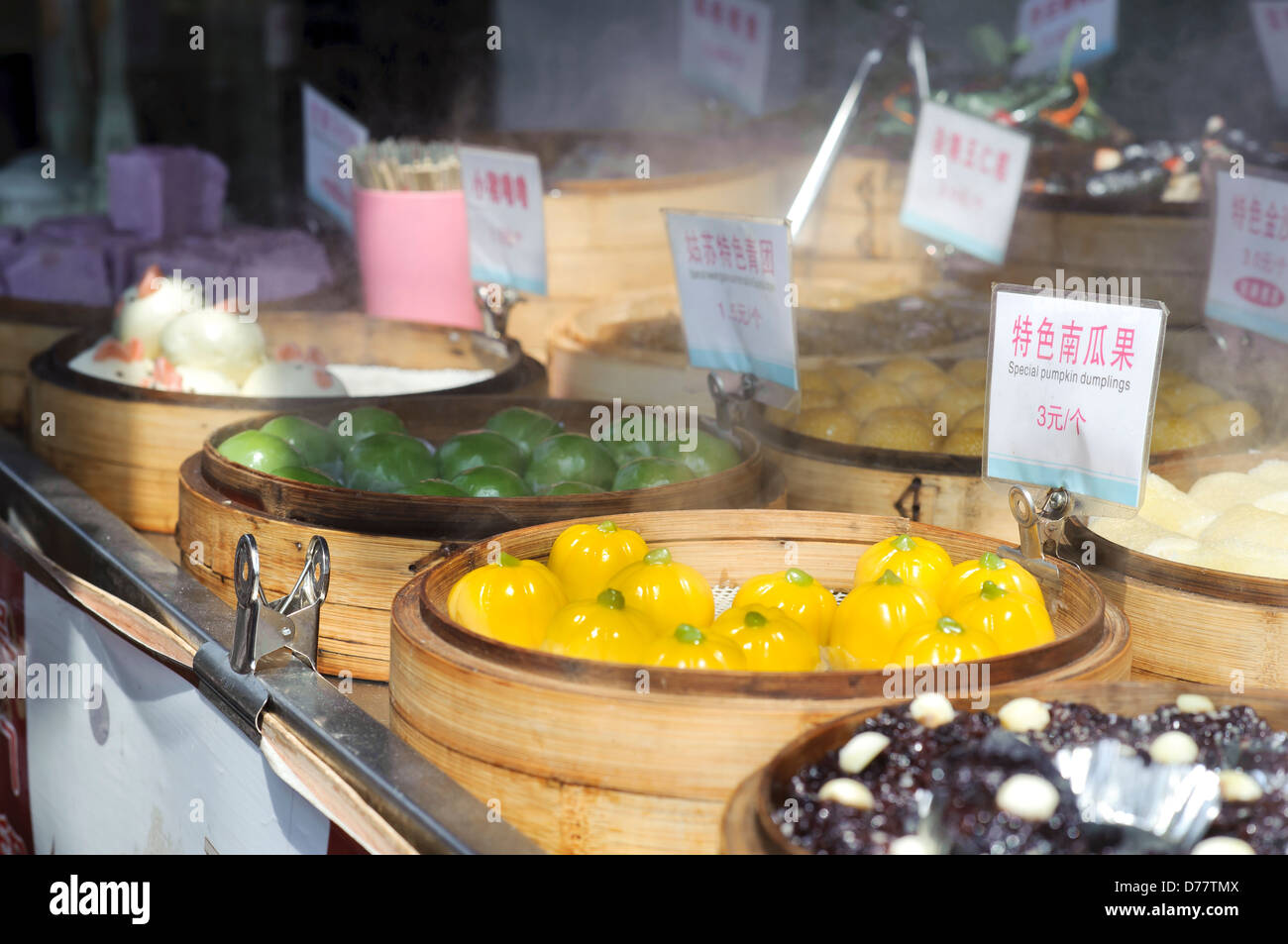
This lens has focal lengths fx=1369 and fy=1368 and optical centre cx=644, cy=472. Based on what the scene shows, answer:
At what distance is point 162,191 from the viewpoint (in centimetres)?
476

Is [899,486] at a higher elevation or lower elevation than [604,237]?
lower

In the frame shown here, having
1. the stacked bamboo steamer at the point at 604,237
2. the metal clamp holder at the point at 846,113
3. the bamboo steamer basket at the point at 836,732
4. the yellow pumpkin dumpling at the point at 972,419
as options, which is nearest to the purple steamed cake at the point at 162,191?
the stacked bamboo steamer at the point at 604,237

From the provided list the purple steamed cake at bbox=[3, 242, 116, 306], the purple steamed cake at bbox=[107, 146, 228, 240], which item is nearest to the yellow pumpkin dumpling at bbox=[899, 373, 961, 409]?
the purple steamed cake at bbox=[3, 242, 116, 306]

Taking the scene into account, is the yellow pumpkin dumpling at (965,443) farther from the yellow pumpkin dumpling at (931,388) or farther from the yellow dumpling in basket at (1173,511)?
the yellow dumpling in basket at (1173,511)

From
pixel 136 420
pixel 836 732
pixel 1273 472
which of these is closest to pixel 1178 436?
pixel 1273 472

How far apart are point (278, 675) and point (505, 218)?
180 centimetres

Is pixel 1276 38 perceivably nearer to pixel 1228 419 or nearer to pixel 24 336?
pixel 1228 419

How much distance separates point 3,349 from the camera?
4.05m

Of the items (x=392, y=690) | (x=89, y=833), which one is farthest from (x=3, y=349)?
(x=392, y=690)

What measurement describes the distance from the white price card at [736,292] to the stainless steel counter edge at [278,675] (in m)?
1.15

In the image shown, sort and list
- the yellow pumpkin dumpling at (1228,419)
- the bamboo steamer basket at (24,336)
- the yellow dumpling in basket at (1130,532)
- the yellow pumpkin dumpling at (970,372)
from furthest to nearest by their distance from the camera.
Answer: the bamboo steamer basket at (24,336) → the yellow pumpkin dumpling at (970,372) → the yellow pumpkin dumpling at (1228,419) → the yellow dumpling in basket at (1130,532)

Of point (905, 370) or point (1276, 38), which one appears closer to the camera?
point (905, 370)

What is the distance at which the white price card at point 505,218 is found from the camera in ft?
11.6
